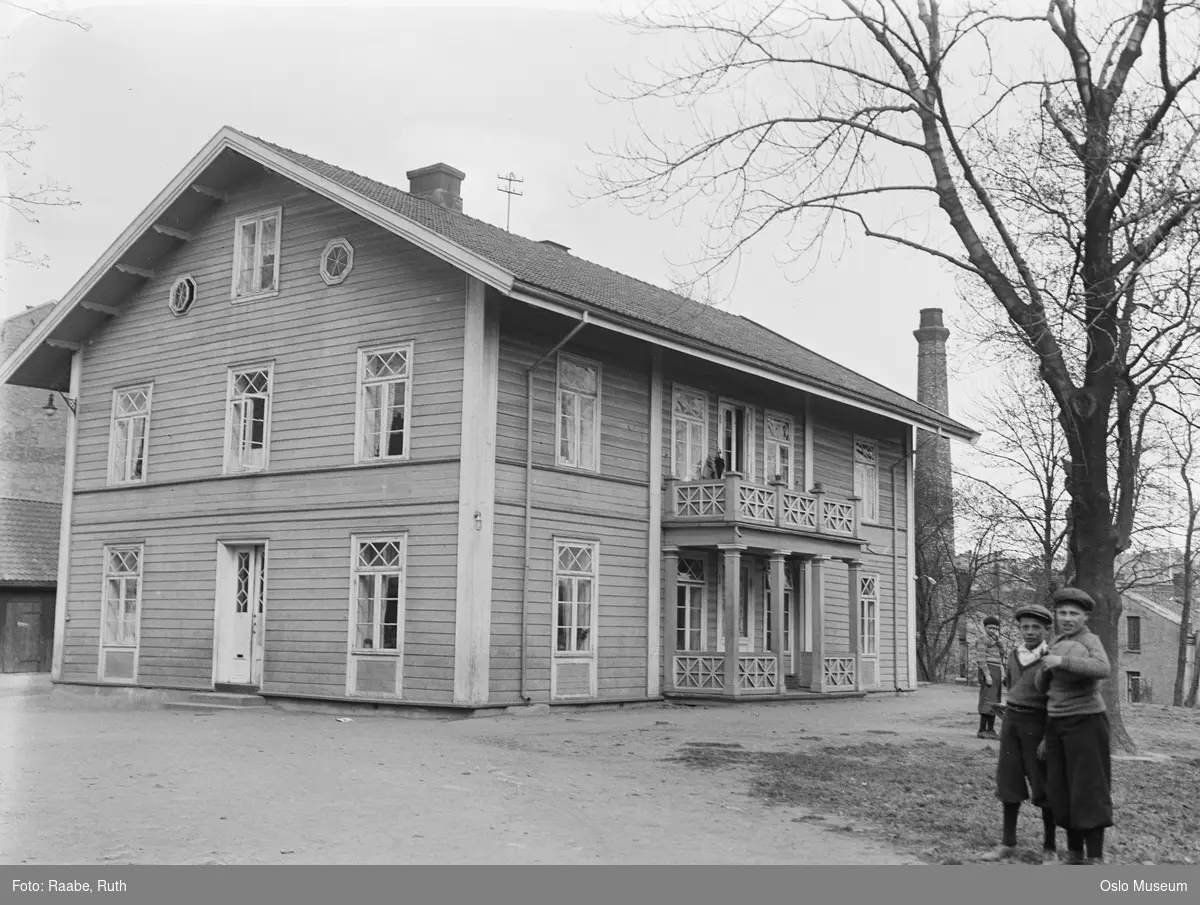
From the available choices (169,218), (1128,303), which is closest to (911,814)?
(1128,303)

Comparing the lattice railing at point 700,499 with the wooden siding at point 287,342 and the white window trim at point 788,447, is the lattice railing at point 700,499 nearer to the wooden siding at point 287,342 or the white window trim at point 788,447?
the white window trim at point 788,447

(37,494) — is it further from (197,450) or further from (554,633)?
(554,633)

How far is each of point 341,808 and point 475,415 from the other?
955cm

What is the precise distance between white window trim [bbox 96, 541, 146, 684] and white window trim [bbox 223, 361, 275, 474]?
276 centimetres

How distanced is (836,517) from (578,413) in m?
7.28

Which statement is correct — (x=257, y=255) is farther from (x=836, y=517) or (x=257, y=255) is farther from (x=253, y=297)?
(x=836, y=517)

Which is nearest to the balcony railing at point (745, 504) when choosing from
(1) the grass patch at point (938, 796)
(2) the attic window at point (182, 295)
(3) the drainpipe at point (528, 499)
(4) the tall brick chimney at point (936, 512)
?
(3) the drainpipe at point (528, 499)

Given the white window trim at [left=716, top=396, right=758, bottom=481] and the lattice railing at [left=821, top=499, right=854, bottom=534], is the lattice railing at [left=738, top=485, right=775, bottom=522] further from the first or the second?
the lattice railing at [left=821, top=499, right=854, bottom=534]

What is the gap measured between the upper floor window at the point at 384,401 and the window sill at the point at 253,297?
261 centimetres

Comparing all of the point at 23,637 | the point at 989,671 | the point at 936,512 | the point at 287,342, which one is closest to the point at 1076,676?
the point at 989,671

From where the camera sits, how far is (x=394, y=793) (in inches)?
435

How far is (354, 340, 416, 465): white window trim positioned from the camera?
783 inches

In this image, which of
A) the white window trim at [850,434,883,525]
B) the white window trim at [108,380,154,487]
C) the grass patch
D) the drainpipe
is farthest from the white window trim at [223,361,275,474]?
the white window trim at [850,434,883,525]

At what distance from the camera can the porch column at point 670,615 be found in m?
22.8
